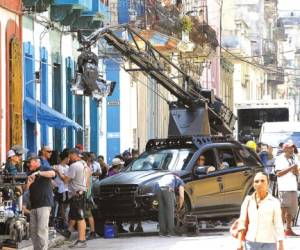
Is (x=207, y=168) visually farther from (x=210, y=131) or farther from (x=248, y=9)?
(x=248, y=9)

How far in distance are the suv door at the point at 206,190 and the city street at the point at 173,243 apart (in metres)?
0.63

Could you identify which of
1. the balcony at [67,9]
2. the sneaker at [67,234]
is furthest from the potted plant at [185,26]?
the sneaker at [67,234]

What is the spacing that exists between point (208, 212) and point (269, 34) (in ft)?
326

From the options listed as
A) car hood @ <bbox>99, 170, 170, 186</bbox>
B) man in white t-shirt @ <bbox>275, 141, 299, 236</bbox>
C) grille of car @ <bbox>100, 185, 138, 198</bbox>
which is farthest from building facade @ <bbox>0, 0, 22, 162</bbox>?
man in white t-shirt @ <bbox>275, 141, 299, 236</bbox>

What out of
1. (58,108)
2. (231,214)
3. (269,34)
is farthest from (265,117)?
(269,34)

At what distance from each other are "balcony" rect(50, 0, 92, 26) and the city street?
34.1ft

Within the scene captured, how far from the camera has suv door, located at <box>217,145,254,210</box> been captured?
2567 cm

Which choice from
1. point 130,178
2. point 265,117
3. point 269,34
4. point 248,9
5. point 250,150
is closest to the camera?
point 130,178

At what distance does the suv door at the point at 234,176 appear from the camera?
25672mm

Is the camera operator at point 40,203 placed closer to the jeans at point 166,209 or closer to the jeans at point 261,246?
the jeans at point 166,209

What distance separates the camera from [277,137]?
39906 mm

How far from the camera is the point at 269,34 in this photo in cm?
12350

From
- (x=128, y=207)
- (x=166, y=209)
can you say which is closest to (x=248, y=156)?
(x=166, y=209)

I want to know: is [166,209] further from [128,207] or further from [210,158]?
[210,158]
